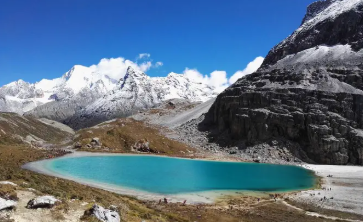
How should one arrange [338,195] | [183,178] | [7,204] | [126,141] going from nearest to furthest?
1. [7,204]
2. [338,195]
3. [183,178]
4. [126,141]

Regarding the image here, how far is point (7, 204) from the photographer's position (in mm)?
19266

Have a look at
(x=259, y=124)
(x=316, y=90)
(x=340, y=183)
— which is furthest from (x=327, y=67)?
(x=340, y=183)

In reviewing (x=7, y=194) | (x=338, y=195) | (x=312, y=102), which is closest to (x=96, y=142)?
(x=312, y=102)

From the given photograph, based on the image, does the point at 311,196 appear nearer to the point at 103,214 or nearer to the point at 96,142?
the point at 103,214

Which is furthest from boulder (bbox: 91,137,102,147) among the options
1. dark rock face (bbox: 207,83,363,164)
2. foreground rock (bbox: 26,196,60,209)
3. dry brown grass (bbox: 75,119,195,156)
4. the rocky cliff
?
foreground rock (bbox: 26,196,60,209)

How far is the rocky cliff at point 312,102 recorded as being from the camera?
106000 millimetres

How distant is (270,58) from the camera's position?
192375 mm

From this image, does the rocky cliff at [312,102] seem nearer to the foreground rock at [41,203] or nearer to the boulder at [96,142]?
the boulder at [96,142]

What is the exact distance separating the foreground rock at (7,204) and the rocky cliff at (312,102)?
103784mm

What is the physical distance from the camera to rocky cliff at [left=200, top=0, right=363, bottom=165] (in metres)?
106

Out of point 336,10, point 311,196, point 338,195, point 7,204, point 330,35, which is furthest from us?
point 336,10

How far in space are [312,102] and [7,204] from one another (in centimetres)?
11391

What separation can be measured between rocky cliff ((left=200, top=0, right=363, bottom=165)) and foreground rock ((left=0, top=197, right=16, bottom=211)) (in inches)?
4086

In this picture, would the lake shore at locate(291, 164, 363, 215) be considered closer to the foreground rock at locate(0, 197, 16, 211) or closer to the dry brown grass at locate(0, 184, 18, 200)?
the dry brown grass at locate(0, 184, 18, 200)
